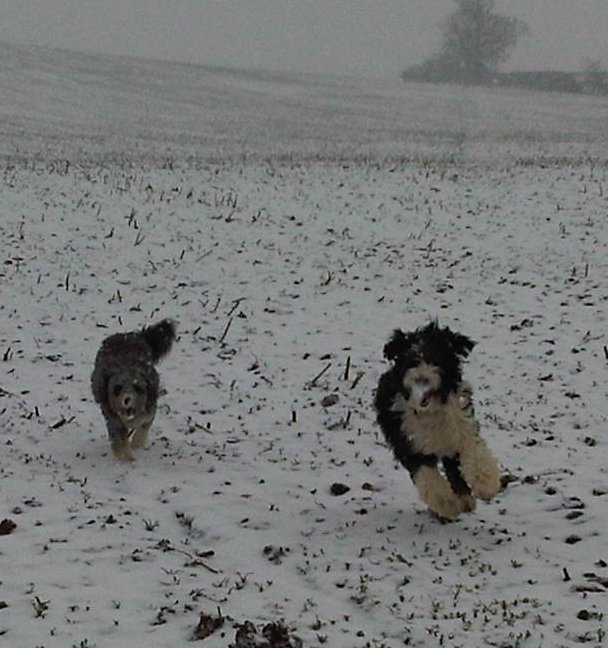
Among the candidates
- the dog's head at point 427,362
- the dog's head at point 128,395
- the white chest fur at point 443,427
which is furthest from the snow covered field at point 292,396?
the dog's head at point 427,362

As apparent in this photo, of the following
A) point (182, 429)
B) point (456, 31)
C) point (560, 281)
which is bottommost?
point (182, 429)

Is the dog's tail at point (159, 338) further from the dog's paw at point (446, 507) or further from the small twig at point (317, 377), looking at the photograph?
the dog's paw at point (446, 507)

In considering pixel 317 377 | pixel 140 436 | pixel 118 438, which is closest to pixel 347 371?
pixel 317 377

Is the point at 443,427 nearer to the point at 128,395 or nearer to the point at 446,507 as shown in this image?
the point at 446,507

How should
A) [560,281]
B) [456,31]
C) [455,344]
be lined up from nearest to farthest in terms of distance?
[455,344]
[560,281]
[456,31]

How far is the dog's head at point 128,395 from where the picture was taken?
910cm

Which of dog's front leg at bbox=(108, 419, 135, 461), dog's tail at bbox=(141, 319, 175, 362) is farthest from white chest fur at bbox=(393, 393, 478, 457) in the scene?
dog's tail at bbox=(141, 319, 175, 362)

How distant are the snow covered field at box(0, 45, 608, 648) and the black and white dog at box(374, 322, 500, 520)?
38cm

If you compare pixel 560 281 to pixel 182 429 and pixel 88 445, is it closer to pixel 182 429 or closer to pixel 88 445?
pixel 182 429

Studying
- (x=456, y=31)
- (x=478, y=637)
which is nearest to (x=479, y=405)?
(x=478, y=637)

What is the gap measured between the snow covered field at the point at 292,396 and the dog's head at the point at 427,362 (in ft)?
4.02

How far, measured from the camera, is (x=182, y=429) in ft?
33.9

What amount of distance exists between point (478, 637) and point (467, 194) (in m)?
18.3

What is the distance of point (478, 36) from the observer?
3733 inches
